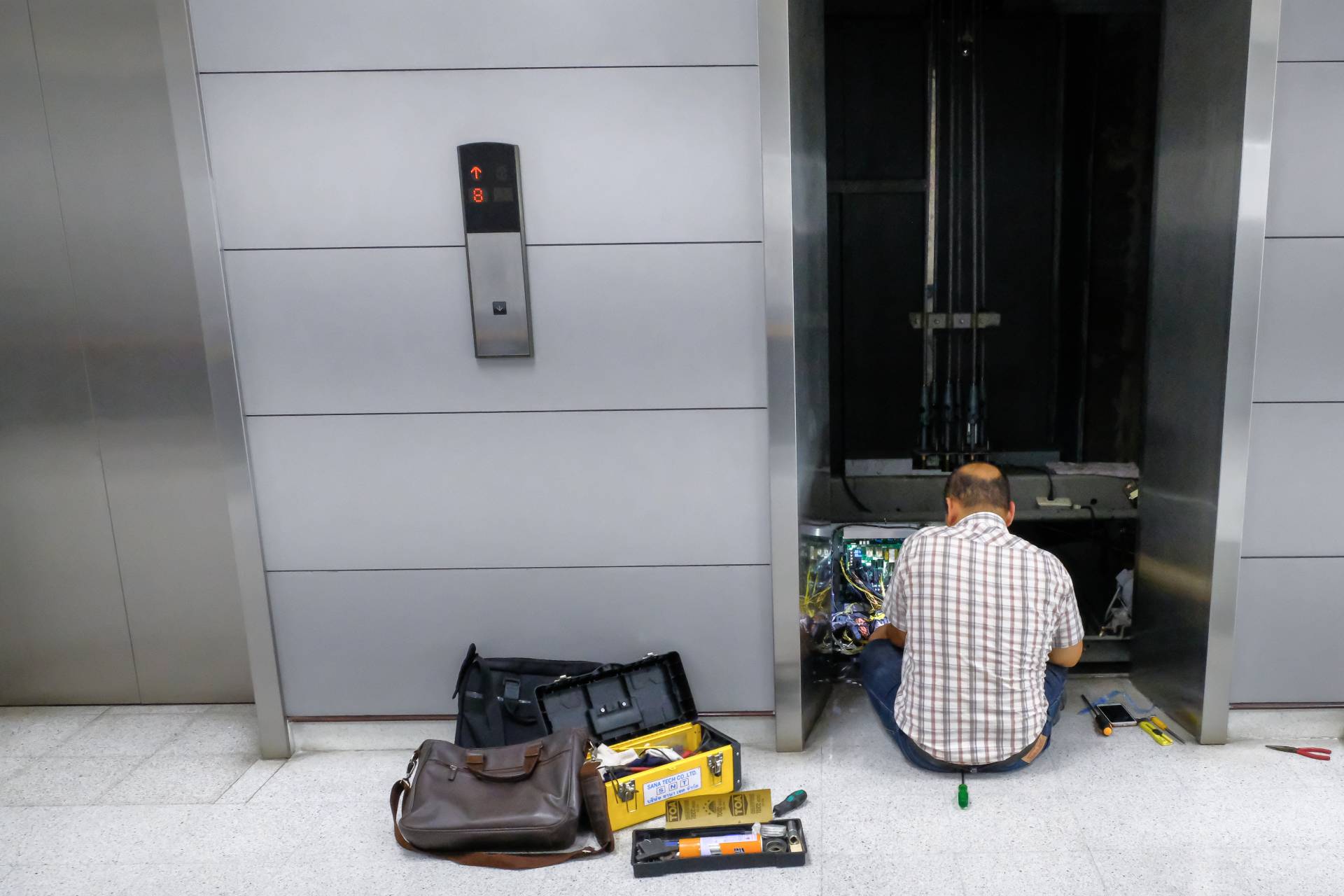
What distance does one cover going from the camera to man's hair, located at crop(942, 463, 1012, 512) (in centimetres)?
242

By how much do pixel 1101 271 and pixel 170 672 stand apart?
4100 millimetres

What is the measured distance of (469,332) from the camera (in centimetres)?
254

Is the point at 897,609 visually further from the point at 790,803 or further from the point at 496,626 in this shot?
the point at 496,626

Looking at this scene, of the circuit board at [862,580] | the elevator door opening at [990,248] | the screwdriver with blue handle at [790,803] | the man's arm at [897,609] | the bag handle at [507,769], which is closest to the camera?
the bag handle at [507,769]

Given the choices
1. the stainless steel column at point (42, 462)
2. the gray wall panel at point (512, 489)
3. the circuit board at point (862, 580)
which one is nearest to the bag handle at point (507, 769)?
the gray wall panel at point (512, 489)

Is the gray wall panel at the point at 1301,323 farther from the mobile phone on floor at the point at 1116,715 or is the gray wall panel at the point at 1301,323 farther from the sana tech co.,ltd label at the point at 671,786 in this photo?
the sana tech co.,ltd label at the point at 671,786

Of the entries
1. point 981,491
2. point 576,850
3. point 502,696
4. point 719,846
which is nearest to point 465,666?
point 502,696

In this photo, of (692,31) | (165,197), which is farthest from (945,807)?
(165,197)

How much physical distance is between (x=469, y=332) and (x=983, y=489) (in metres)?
1.46

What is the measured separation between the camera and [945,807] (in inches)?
92.8

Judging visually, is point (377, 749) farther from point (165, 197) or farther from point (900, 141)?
point (900, 141)

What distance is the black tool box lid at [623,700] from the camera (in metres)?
2.51

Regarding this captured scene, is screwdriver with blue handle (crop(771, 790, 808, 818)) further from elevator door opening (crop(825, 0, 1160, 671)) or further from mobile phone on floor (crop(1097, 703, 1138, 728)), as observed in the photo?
elevator door opening (crop(825, 0, 1160, 671))

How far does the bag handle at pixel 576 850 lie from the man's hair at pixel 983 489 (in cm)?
119
